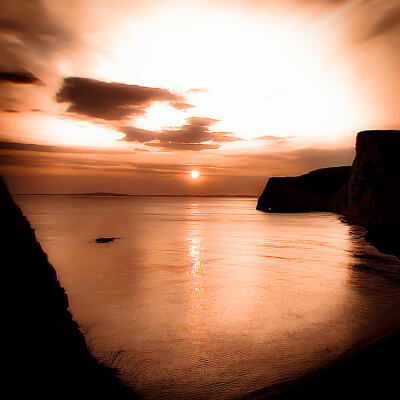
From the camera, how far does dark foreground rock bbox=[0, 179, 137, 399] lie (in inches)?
89.8

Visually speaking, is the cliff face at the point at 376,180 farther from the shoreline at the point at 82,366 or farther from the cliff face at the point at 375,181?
the shoreline at the point at 82,366

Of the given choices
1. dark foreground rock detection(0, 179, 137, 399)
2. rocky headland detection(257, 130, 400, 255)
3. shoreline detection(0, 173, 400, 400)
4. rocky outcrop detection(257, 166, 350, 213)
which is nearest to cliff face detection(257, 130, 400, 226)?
rocky headland detection(257, 130, 400, 255)

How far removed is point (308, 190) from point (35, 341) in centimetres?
4170

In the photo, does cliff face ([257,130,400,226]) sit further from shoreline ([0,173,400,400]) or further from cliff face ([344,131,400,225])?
shoreline ([0,173,400,400])

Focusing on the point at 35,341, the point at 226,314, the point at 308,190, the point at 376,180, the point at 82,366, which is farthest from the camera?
the point at 308,190

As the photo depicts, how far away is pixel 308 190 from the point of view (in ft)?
133

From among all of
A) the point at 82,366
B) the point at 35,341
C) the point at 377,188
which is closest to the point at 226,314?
the point at 82,366

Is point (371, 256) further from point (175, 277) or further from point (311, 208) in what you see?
point (311, 208)

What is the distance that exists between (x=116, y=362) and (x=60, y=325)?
4.01 ft

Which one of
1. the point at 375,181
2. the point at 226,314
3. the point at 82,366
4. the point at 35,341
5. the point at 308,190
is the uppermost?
the point at 375,181

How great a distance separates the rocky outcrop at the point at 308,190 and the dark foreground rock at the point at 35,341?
38731 mm

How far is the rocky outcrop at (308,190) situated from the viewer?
38438 mm

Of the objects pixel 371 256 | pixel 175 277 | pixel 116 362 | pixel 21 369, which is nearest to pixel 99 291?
pixel 175 277

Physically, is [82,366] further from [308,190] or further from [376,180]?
[308,190]
